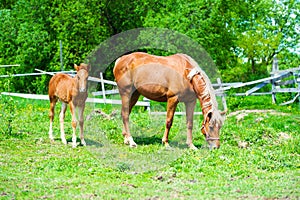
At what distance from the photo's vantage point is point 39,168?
7125mm

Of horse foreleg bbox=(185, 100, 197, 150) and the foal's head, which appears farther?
horse foreleg bbox=(185, 100, 197, 150)

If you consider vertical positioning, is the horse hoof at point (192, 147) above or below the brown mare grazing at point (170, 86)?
below

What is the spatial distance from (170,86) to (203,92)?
2.70 feet

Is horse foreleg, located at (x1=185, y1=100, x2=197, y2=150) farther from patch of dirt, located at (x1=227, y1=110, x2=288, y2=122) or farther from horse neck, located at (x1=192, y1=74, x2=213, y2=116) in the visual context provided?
patch of dirt, located at (x1=227, y1=110, x2=288, y2=122)

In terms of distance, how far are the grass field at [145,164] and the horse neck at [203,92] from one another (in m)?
0.77

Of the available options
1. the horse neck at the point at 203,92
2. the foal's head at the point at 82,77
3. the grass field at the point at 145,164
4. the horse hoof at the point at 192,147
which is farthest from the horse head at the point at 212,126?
the foal's head at the point at 82,77

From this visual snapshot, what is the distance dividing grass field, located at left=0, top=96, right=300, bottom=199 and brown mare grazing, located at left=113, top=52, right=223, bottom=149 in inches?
17.3

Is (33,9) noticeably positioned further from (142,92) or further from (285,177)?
(285,177)

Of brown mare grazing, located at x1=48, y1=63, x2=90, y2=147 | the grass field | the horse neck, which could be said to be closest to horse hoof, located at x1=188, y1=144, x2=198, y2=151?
the grass field

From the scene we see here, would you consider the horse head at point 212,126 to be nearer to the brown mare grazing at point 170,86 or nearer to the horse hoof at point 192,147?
the brown mare grazing at point 170,86

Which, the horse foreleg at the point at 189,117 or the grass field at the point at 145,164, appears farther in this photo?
the horse foreleg at the point at 189,117

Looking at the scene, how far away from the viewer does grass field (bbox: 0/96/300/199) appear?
228 inches

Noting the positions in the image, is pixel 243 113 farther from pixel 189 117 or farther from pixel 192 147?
pixel 192 147

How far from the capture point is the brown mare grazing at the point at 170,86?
26.4ft
